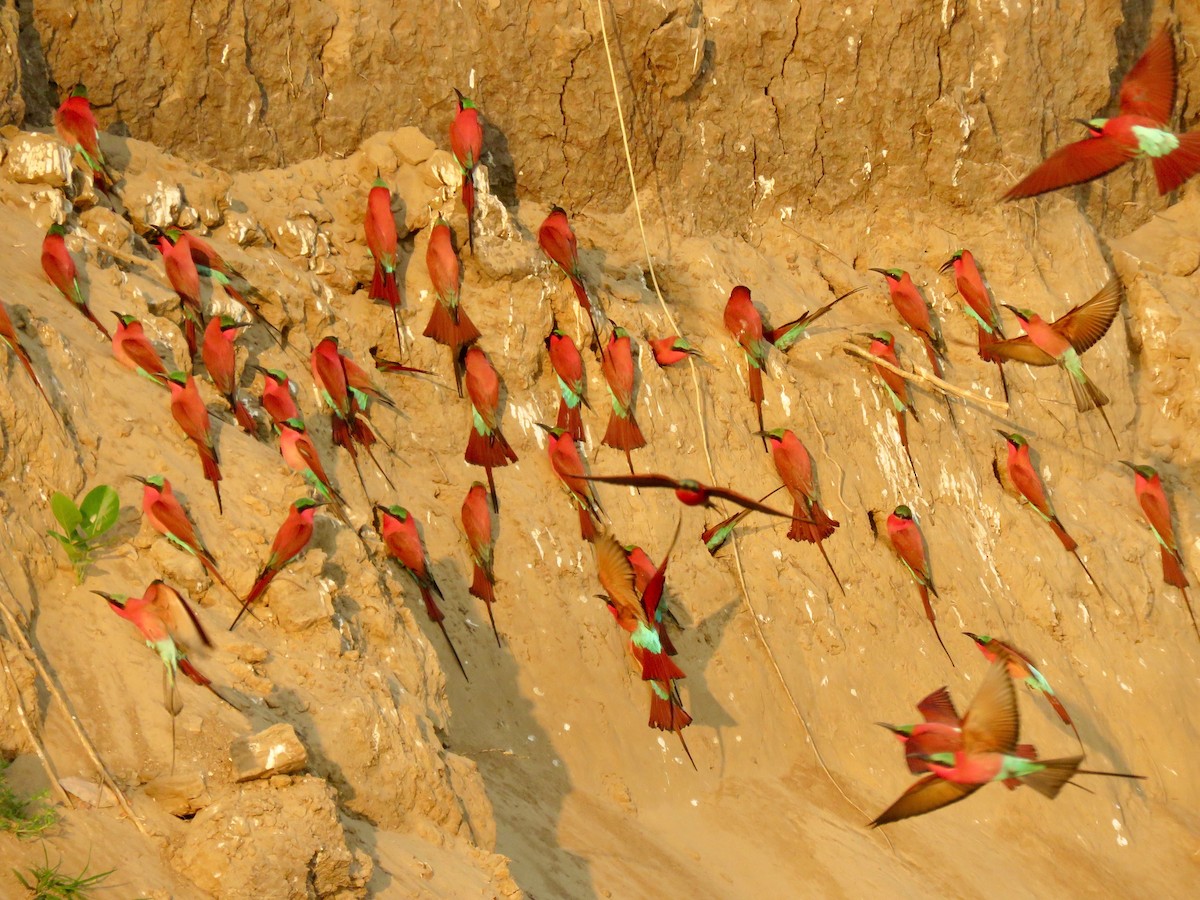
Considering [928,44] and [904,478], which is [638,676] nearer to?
[904,478]

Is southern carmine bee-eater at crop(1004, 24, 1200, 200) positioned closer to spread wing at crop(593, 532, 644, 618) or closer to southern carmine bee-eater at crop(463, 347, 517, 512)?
spread wing at crop(593, 532, 644, 618)

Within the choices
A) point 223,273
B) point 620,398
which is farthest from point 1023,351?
point 223,273

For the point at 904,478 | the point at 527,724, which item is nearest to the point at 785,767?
the point at 527,724

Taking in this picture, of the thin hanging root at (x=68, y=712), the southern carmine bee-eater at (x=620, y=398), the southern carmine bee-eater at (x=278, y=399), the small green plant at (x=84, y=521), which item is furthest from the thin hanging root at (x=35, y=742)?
the southern carmine bee-eater at (x=620, y=398)

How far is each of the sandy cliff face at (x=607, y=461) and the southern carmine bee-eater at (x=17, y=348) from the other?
71mm

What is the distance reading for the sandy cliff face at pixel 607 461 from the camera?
4.03 m

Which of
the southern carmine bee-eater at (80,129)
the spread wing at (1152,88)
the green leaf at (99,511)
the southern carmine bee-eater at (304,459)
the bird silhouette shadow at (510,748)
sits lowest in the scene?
the bird silhouette shadow at (510,748)

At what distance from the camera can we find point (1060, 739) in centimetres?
660

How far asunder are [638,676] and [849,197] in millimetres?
3214

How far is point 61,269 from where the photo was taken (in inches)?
193

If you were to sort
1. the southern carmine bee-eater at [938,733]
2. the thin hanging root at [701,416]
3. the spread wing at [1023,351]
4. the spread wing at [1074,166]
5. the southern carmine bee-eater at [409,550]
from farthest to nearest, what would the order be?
the spread wing at [1023,351], the thin hanging root at [701,416], the southern carmine bee-eater at [409,550], the spread wing at [1074,166], the southern carmine bee-eater at [938,733]

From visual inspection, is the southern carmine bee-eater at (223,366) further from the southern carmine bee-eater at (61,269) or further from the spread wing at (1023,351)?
the spread wing at (1023,351)

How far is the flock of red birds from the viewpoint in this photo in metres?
4.26

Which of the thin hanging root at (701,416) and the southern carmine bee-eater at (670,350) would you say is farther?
the southern carmine bee-eater at (670,350)
